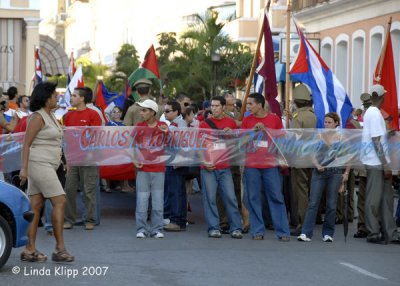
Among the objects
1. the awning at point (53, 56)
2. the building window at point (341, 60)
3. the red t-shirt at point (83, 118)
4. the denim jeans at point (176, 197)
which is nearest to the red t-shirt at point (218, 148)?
the denim jeans at point (176, 197)

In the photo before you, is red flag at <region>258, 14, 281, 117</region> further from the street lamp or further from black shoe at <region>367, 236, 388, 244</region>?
the street lamp

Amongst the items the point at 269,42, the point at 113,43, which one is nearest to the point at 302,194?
the point at 269,42

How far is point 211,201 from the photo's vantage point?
15.6 metres

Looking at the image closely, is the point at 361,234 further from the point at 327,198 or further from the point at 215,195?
the point at 215,195

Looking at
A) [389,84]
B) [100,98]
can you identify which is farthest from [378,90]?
[100,98]

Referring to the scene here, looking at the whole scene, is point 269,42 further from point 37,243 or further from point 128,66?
point 128,66

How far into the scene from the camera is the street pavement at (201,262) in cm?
1145

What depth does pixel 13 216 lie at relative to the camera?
466 inches

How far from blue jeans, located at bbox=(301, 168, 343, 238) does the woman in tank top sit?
3.78 metres

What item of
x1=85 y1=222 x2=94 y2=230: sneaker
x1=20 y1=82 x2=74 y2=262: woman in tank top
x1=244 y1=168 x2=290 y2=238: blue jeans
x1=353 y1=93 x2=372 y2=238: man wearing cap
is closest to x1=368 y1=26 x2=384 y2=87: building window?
x1=353 y1=93 x2=372 y2=238: man wearing cap

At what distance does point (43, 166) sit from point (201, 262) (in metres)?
1.94

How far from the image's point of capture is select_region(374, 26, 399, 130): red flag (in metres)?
16.0

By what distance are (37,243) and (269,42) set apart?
4988 mm

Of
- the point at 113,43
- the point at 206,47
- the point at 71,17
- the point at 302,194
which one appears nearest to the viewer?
the point at 302,194
